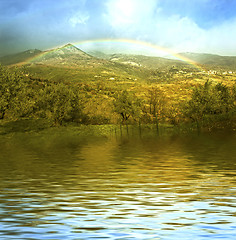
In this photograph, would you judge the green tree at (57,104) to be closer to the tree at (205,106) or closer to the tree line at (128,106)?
the tree line at (128,106)

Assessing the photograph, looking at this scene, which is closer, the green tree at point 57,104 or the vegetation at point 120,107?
the vegetation at point 120,107

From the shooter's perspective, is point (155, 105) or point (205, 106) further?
point (155, 105)

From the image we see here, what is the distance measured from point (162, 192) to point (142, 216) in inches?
145

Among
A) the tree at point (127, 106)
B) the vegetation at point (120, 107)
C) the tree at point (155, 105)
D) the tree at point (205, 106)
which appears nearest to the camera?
the vegetation at point (120, 107)

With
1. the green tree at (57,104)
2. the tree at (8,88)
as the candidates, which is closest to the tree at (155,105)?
the green tree at (57,104)

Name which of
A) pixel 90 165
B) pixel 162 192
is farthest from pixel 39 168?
pixel 162 192

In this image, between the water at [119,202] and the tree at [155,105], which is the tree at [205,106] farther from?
the water at [119,202]

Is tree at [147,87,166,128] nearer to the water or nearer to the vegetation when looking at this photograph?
the vegetation

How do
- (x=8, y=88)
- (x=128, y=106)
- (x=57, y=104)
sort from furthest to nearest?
(x=57, y=104) < (x=128, y=106) < (x=8, y=88)

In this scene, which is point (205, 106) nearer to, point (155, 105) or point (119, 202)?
point (155, 105)

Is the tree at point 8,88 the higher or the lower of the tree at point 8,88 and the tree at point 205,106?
the higher

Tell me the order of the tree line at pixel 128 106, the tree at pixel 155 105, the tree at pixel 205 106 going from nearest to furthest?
the tree line at pixel 128 106
the tree at pixel 205 106
the tree at pixel 155 105

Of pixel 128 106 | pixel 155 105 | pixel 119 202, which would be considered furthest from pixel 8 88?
pixel 119 202

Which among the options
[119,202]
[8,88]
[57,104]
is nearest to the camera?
[119,202]
